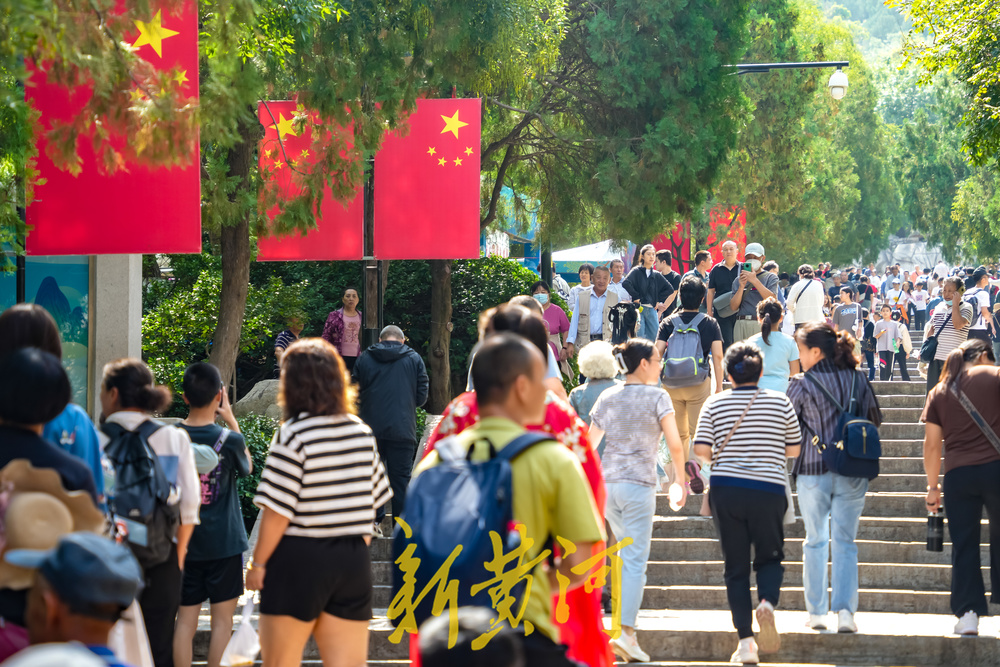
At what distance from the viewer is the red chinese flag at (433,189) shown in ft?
39.9

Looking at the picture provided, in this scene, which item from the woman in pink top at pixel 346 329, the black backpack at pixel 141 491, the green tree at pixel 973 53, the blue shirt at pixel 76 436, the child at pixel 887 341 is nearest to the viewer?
the blue shirt at pixel 76 436

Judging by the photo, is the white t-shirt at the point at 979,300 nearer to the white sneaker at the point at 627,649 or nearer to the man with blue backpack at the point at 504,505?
the white sneaker at the point at 627,649

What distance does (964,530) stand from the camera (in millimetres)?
7336

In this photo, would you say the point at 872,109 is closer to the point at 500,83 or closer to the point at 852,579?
the point at 500,83

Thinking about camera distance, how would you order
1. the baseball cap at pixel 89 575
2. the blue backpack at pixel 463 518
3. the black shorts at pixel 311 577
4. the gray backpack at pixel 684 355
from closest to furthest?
1. the baseball cap at pixel 89 575
2. the blue backpack at pixel 463 518
3. the black shorts at pixel 311 577
4. the gray backpack at pixel 684 355

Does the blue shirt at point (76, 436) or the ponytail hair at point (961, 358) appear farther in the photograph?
the ponytail hair at point (961, 358)

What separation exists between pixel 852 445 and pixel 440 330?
31.5ft

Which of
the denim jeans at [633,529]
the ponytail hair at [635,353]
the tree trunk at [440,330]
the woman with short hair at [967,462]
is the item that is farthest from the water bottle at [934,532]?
the tree trunk at [440,330]

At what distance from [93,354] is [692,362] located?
18.9 ft

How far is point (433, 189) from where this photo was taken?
12195mm

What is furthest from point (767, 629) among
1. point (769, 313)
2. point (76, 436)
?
point (76, 436)

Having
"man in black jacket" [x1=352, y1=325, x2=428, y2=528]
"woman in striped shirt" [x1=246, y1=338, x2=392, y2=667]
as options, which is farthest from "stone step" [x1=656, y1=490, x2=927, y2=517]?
"woman in striped shirt" [x1=246, y1=338, x2=392, y2=667]

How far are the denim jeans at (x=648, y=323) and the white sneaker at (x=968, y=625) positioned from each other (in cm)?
574

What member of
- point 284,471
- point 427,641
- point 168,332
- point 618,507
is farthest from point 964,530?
point 168,332
